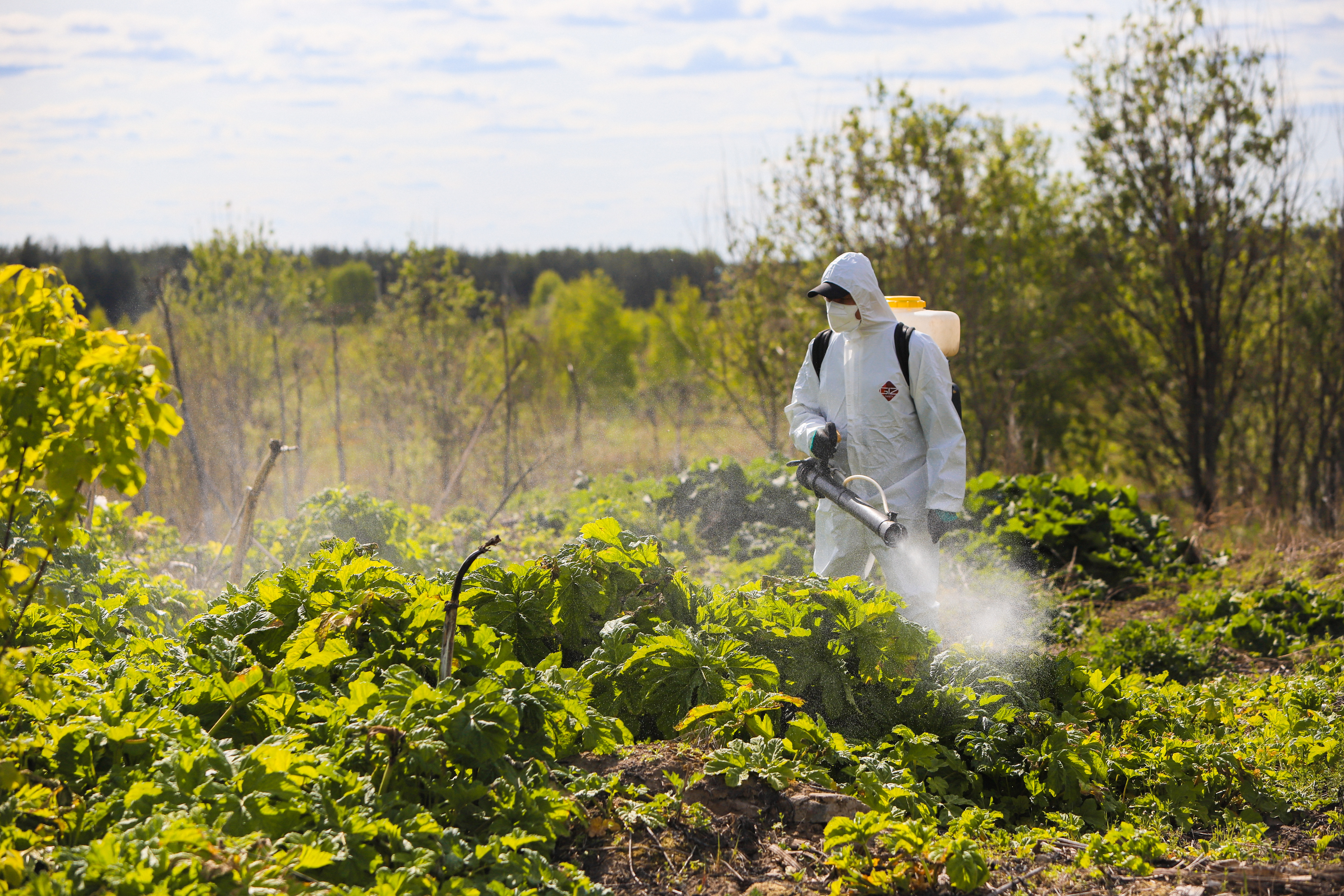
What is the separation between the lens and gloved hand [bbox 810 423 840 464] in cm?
425

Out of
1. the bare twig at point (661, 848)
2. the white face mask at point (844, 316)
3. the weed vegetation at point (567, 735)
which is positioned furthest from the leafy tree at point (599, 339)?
the bare twig at point (661, 848)

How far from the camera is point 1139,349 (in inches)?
528

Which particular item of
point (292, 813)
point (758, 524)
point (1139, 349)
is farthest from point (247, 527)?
point (1139, 349)

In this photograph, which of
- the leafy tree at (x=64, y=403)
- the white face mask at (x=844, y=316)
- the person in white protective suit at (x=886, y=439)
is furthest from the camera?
the white face mask at (x=844, y=316)

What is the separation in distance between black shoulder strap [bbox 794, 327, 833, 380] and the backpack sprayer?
0.46 m

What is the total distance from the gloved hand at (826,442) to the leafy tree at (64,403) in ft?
9.09

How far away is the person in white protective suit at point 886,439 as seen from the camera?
4.22m

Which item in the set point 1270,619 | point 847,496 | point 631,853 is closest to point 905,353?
point 847,496

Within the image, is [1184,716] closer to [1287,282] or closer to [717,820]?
[717,820]

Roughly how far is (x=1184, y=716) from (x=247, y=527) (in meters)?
4.43

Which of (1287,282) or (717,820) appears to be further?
(1287,282)

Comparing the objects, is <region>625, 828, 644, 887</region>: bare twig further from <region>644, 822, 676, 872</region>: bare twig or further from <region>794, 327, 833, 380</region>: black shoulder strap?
<region>794, 327, 833, 380</region>: black shoulder strap

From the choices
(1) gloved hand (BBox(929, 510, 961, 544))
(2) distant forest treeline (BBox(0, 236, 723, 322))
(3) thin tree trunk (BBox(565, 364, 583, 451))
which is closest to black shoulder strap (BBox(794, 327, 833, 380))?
(1) gloved hand (BBox(929, 510, 961, 544))

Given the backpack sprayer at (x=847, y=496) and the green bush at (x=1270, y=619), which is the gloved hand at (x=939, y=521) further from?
the green bush at (x=1270, y=619)
